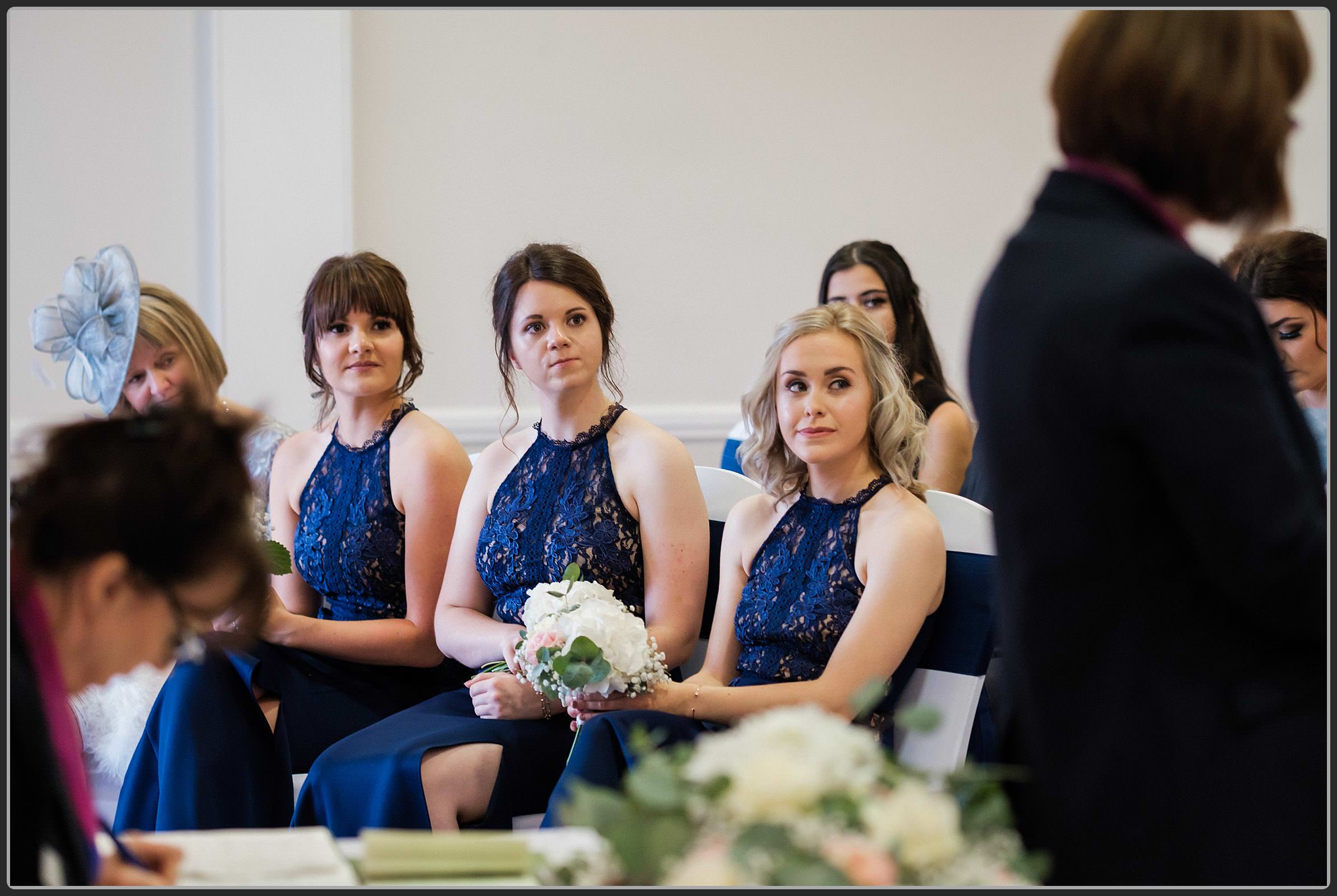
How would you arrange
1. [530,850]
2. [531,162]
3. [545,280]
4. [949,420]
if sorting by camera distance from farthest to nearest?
1. [531,162]
2. [949,420]
3. [545,280]
4. [530,850]

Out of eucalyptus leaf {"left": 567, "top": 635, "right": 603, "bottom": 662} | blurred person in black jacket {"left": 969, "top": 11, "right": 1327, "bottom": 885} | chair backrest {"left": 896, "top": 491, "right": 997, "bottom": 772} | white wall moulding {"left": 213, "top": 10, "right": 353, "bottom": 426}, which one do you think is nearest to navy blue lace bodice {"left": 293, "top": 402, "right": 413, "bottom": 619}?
eucalyptus leaf {"left": 567, "top": 635, "right": 603, "bottom": 662}

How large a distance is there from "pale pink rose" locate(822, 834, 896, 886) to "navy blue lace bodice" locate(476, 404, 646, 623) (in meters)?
1.82

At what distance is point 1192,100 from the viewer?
1.28 metres

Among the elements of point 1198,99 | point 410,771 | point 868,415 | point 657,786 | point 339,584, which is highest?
point 1198,99

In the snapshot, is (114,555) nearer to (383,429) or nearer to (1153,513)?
(1153,513)

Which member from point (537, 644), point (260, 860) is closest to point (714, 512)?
point (537, 644)

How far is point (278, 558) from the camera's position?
3.00 meters

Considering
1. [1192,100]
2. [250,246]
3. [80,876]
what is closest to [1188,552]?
[1192,100]

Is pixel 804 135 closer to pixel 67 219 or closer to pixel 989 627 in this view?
pixel 67 219

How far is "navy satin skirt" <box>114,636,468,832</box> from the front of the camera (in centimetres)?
274

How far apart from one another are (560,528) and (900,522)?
0.80m

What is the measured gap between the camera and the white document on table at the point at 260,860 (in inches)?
54.2

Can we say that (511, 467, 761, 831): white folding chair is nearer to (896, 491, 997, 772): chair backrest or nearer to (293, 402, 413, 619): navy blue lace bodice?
(896, 491, 997, 772): chair backrest

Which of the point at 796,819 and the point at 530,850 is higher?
the point at 796,819
